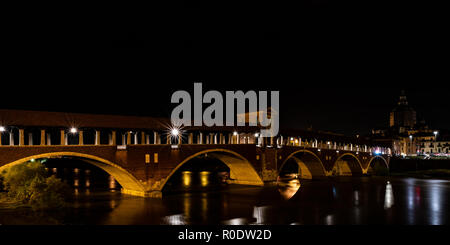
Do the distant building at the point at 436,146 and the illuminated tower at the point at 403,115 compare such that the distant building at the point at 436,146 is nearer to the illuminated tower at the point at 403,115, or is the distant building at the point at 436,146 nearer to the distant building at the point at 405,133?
the distant building at the point at 405,133

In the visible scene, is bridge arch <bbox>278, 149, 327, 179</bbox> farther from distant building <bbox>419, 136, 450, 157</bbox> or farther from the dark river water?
distant building <bbox>419, 136, 450, 157</bbox>

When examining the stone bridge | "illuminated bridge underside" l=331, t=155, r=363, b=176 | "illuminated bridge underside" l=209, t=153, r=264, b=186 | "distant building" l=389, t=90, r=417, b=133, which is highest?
"distant building" l=389, t=90, r=417, b=133

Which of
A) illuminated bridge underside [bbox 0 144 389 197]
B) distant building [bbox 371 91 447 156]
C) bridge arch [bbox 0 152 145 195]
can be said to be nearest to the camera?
illuminated bridge underside [bbox 0 144 389 197]

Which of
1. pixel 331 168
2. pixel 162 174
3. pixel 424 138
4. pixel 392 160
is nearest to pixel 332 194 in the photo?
pixel 162 174

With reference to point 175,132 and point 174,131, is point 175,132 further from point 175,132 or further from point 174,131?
point 174,131

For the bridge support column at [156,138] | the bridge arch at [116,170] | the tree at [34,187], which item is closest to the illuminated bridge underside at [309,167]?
the bridge support column at [156,138]

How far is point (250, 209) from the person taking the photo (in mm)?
35156

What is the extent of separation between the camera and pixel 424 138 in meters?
142

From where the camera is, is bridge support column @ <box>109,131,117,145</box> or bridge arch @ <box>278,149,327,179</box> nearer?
bridge support column @ <box>109,131,117,145</box>

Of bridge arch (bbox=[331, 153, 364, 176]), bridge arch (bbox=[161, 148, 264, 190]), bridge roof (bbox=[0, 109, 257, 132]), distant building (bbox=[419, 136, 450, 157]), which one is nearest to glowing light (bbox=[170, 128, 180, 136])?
bridge roof (bbox=[0, 109, 257, 132])

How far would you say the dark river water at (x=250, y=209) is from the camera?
29438mm

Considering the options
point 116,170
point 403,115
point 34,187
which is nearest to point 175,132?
point 116,170

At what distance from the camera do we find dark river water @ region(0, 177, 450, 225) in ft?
96.6
